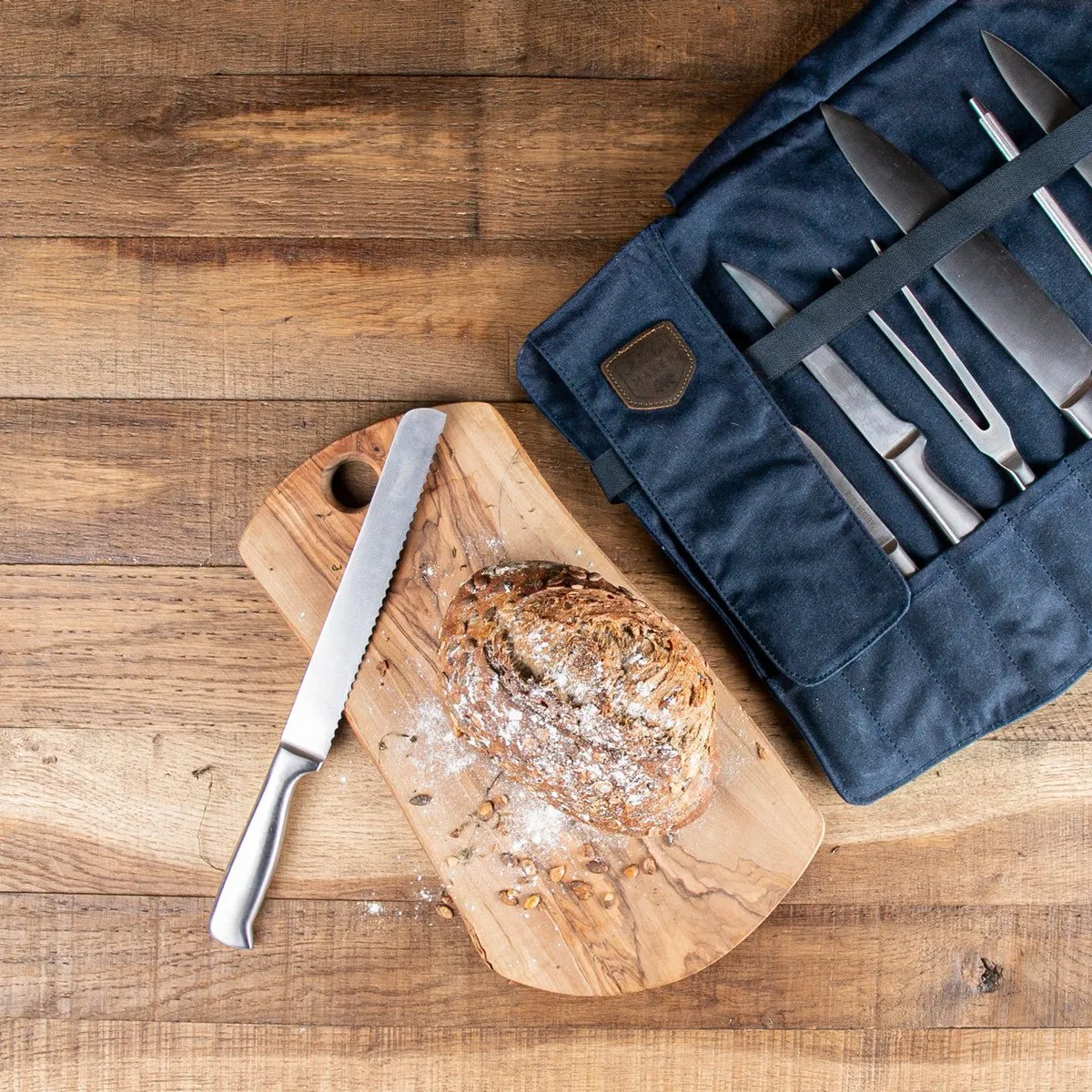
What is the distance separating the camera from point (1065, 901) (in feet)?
4.16

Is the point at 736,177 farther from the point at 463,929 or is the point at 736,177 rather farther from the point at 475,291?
the point at 463,929

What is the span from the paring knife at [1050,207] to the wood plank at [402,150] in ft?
1.14

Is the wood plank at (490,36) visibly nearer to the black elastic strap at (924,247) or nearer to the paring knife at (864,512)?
the black elastic strap at (924,247)

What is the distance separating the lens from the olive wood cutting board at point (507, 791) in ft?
3.82

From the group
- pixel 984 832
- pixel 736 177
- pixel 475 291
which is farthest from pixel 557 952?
pixel 736 177

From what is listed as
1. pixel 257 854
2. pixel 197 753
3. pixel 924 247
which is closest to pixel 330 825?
pixel 257 854

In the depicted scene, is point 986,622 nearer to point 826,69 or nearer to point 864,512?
point 864,512

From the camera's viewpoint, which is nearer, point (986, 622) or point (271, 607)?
point (986, 622)

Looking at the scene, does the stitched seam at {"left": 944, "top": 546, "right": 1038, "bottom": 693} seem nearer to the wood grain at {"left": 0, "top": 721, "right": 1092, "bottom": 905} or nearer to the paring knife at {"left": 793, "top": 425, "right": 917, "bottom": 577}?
the paring knife at {"left": 793, "top": 425, "right": 917, "bottom": 577}

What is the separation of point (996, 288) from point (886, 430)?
22 centimetres

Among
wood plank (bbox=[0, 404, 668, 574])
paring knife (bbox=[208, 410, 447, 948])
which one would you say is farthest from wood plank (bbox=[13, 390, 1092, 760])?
paring knife (bbox=[208, 410, 447, 948])

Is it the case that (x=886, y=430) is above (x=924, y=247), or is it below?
below

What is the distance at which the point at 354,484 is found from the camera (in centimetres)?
124

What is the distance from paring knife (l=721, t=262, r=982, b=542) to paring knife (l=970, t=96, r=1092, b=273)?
0.31m
